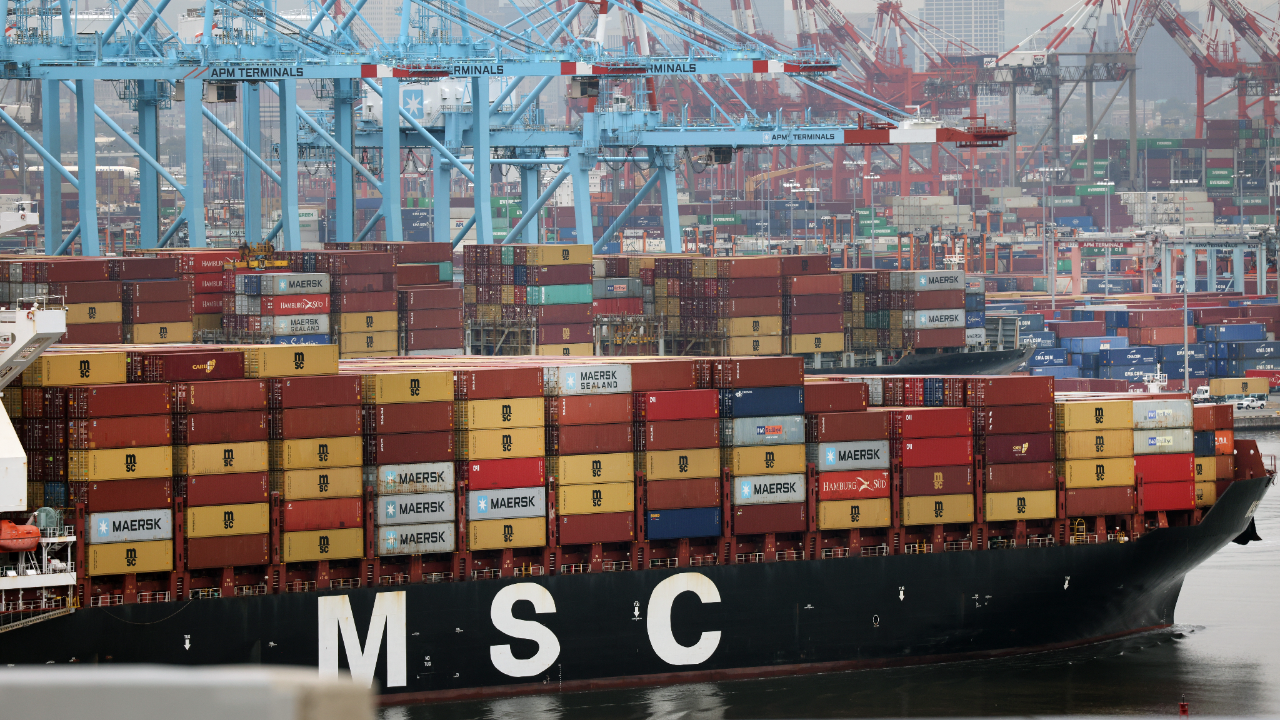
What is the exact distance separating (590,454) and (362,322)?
2062cm

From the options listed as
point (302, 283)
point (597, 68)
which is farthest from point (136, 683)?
point (597, 68)

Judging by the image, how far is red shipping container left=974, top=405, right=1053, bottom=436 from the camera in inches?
1372

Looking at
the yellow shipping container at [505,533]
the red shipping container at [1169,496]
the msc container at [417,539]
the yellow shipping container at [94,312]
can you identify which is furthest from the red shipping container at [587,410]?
the yellow shipping container at [94,312]

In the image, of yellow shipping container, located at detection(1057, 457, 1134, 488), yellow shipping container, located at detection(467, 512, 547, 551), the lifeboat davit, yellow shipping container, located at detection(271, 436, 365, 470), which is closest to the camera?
the lifeboat davit

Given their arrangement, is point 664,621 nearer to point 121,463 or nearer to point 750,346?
point 121,463

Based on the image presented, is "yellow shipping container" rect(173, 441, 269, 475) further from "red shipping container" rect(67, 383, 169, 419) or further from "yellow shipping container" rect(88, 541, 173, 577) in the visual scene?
"yellow shipping container" rect(88, 541, 173, 577)

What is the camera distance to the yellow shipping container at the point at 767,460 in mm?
33156

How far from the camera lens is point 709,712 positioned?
1234 inches

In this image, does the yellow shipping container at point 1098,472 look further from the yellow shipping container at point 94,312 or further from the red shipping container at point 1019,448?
the yellow shipping container at point 94,312

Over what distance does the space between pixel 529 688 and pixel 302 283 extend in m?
22.0

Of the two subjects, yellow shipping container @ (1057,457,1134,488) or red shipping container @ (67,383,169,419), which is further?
yellow shipping container @ (1057,457,1134,488)

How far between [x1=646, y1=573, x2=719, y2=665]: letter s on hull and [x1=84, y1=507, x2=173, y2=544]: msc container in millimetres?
9433

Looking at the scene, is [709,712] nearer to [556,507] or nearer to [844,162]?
[556,507]

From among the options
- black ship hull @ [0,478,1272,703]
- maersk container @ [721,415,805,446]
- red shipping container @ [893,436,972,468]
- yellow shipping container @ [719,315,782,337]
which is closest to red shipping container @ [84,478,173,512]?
black ship hull @ [0,478,1272,703]
